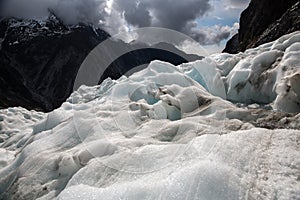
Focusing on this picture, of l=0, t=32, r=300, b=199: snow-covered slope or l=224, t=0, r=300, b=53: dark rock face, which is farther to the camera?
l=224, t=0, r=300, b=53: dark rock face

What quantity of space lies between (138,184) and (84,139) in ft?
15.1

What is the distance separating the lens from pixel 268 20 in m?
43.0

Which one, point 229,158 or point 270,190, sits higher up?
point 229,158

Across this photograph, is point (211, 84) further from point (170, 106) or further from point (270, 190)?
point (270, 190)

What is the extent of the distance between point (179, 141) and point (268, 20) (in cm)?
4022

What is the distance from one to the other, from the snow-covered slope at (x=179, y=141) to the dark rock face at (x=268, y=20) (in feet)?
27.4

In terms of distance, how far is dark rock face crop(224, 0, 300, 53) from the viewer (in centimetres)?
2233

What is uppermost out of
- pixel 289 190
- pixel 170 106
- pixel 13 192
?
pixel 170 106

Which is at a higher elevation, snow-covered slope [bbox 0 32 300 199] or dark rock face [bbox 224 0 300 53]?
dark rock face [bbox 224 0 300 53]

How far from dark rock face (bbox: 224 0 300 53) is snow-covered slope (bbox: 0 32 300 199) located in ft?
27.4

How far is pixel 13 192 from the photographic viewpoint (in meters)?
8.80

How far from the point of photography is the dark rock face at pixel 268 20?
2233 cm

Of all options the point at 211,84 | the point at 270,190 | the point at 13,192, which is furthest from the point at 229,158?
the point at 211,84

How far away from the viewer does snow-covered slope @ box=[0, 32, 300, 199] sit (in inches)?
226
